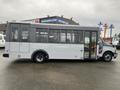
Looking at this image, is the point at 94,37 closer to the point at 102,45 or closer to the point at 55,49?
the point at 102,45

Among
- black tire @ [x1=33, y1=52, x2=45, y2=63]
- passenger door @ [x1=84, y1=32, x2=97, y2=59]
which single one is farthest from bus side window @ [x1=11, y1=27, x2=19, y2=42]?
passenger door @ [x1=84, y1=32, x2=97, y2=59]

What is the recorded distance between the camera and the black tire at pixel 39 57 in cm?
1382

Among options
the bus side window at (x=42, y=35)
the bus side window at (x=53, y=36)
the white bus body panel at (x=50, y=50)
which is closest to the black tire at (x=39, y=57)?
the white bus body panel at (x=50, y=50)

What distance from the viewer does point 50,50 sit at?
45.8ft

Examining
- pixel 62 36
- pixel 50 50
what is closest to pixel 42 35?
pixel 50 50

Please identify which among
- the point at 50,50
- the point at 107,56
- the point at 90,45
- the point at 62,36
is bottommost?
the point at 107,56

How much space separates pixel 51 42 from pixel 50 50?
21.7 inches

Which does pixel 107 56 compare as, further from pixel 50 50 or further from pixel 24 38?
pixel 24 38

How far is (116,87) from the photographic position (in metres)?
7.61

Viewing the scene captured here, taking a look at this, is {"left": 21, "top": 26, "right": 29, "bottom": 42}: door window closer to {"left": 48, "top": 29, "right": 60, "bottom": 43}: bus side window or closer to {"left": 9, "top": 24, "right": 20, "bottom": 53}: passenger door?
{"left": 9, "top": 24, "right": 20, "bottom": 53}: passenger door

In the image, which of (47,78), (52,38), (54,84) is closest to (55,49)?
(52,38)

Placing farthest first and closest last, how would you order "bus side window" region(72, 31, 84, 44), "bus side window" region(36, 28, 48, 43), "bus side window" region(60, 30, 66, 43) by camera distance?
"bus side window" region(72, 31, 84, 44), "bus side window" region(60, 30, 66, 43), "bus side window" region(36, 28, 48, 43)

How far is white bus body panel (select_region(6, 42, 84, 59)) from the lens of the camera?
13.4 m

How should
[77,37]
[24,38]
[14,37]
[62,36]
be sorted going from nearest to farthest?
1. [14,37]
2. [24,38]
3. [62,36]
4. [77,37]
